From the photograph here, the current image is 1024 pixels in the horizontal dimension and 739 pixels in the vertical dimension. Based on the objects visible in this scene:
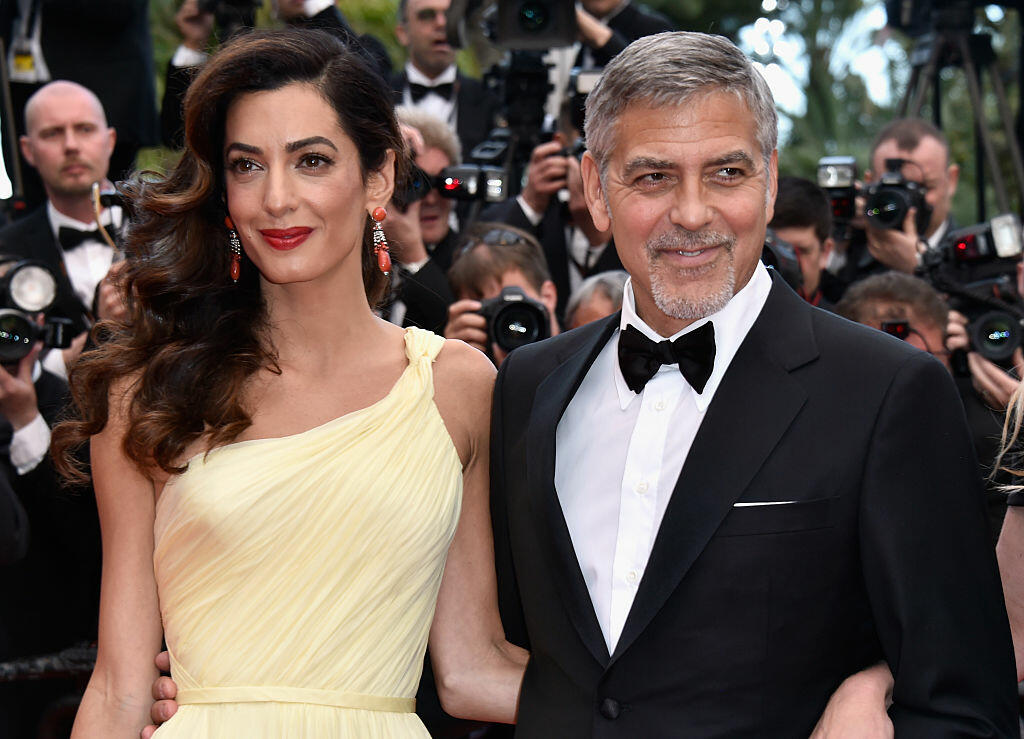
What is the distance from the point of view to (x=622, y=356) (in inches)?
96.6

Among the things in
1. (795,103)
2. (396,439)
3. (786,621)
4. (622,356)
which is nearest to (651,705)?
(786,621)

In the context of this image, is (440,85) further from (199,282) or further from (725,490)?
(725,490)

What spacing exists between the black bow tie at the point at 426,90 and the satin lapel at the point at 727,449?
4.40 m

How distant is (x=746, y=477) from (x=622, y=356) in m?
0.37

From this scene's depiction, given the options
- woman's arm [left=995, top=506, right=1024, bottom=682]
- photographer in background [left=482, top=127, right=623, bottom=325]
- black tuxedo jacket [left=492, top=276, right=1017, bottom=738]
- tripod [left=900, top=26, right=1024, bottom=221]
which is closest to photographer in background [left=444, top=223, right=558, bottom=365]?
photographer in background [left=482, top=127, right=623, bottom=325]

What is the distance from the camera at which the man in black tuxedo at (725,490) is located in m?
2.14

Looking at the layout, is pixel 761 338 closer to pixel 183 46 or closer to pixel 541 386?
pixel 541 386

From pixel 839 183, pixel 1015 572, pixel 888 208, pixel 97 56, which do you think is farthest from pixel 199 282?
pixel 97 56

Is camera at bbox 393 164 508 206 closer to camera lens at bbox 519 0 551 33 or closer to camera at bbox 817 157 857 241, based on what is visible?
camera lens at bbox 519 0 551 33

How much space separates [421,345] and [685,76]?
920 mm

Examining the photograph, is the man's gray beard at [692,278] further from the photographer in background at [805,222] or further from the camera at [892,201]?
the camera at [892,201]

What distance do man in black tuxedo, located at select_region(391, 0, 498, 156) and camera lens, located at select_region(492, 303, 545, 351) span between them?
2.50 m

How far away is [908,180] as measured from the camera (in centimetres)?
545

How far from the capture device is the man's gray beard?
2.36 m
